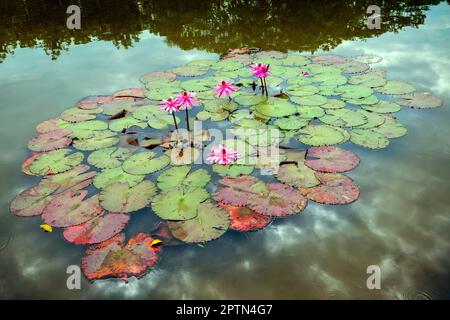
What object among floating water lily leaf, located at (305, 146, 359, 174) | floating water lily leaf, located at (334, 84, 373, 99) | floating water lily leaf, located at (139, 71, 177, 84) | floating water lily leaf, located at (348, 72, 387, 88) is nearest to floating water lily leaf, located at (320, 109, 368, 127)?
floating water lily leaf, located at (334, 84, 373, 99)

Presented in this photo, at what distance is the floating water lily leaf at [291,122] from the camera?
4176 mm

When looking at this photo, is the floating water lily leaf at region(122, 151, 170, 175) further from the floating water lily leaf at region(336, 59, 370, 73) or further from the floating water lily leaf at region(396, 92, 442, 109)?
the floating water lily leaf at region(336, 59, 370, 73)

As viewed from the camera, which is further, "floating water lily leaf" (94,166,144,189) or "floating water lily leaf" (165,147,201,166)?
"floating water lily leaf" (165,147,201,166)

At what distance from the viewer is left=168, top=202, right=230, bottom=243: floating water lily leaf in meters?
2.89

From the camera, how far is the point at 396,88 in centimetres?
485

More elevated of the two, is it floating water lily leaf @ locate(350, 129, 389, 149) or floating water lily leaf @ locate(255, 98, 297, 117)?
floating water lily leaf @ locate(255, 98, 297, 117)

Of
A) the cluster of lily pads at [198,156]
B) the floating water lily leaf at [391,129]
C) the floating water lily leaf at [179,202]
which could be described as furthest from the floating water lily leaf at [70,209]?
the floating water lily leaf at [391,129]

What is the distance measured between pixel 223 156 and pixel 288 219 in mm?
976

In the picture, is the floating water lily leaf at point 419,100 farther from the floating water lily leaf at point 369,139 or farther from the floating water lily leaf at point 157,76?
the floating water lily leaf at point 157,76

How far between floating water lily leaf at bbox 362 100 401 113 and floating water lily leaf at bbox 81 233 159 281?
3077 mm

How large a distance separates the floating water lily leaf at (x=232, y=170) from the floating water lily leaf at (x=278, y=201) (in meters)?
0.33

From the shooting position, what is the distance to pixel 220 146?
3885 mm
